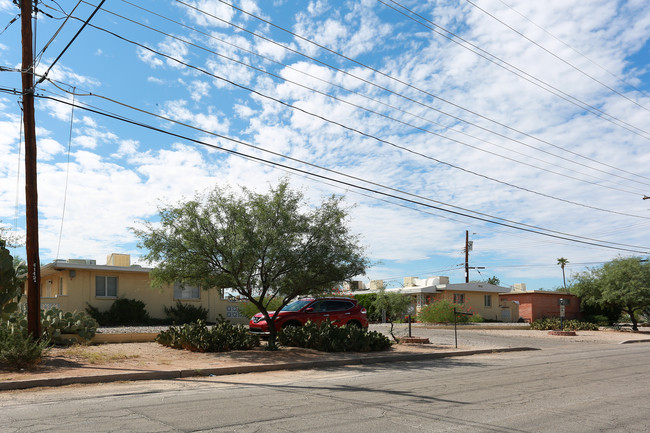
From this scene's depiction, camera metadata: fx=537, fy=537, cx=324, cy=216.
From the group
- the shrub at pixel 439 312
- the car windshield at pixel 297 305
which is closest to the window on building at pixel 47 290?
the car windshield at pixel 297 305

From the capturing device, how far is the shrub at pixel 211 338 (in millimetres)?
15969

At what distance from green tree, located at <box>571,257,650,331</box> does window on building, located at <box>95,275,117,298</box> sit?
30.3m

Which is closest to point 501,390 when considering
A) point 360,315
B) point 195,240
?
point 195,240

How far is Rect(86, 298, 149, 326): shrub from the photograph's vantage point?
24.1 m

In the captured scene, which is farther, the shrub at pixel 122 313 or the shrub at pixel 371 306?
the shrub at pixel 371 306

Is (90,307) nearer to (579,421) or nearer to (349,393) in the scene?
(349,393)

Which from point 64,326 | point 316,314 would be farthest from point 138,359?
point 316,314

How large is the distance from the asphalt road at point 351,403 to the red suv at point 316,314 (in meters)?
6.20

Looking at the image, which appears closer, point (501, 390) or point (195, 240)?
point (501, 390)

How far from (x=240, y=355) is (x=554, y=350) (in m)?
12.8

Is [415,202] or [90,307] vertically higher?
[415,202]

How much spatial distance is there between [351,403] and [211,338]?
8270 millimetres

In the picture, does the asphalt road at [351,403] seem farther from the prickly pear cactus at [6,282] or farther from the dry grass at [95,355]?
the prickly pear cactus at [6,282]

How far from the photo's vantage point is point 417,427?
7012 millimetres
